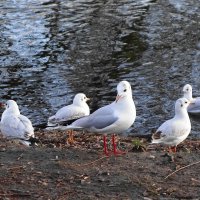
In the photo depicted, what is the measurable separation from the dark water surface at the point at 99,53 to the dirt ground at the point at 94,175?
502 centimetres

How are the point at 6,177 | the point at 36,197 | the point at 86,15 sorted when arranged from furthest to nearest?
the point at 86,15, the point at 6,177, the point at 36,197

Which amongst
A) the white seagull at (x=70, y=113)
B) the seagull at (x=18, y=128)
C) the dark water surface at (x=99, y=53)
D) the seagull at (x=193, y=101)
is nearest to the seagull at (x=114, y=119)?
the seagull at (x=18, y=128)

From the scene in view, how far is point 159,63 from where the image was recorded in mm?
19781

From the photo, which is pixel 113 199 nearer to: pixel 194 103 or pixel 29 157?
pixel 29 157

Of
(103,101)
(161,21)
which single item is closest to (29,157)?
(103,101)

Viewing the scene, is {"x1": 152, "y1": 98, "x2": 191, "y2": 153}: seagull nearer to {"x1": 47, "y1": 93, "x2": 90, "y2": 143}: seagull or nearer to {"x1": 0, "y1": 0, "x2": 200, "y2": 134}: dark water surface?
{"x1": 47, "y1": 93, "x2": 90, "y2": 143}: seagull

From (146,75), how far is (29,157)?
994 cm

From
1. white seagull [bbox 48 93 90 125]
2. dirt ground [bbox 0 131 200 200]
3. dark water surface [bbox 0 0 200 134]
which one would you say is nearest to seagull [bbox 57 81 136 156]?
dirt ground [bbox 0 131 200 200]

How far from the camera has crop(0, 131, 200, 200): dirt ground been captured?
7258 millimetres

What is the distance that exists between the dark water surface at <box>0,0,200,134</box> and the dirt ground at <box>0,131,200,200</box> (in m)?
5.02

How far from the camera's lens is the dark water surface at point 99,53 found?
1659 centimetres

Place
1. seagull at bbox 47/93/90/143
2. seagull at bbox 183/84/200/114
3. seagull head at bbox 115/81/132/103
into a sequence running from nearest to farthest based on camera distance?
seagull head at bbox 115/81/132/103, seagull at bbox 47/93/90/143, seagull at bbox 183/84/200/114

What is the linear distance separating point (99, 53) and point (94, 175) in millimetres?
13679

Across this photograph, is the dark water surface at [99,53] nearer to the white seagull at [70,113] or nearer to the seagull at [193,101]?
the seagull at [193,101]
